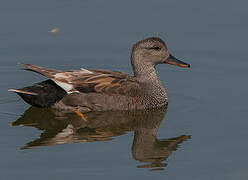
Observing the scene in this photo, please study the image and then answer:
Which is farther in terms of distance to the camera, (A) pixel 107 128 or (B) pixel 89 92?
(B) pixel 89 92

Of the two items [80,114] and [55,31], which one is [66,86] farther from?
[55,31]

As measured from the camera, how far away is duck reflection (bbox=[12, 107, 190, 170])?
10.2 metres

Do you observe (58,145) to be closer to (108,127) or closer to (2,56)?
(108,127)

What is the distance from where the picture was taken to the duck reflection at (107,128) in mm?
10234

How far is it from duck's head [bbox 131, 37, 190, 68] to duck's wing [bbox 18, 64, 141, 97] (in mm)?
581

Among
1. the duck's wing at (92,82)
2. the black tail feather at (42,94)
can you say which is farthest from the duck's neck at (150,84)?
the black tail feather at (42,94)

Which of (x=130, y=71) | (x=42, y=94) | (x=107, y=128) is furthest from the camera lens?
(x=130, y=71)

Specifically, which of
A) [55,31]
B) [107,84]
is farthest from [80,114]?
[55,31]

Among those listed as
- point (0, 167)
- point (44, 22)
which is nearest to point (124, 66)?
point (44, 22)

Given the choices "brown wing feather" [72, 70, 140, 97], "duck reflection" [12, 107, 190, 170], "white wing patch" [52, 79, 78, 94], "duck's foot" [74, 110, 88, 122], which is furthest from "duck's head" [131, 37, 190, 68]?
"duck's foot" [74, 110, 88, 122]

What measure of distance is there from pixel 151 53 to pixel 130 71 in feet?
3.94

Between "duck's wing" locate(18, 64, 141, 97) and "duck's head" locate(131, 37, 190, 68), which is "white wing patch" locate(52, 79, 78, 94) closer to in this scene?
"duck's wing" locate(18, 64, 141, 97)

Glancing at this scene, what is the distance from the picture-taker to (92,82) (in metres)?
12.1

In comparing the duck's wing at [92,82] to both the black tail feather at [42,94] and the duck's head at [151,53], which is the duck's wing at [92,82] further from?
the duck's head at [151,53]
